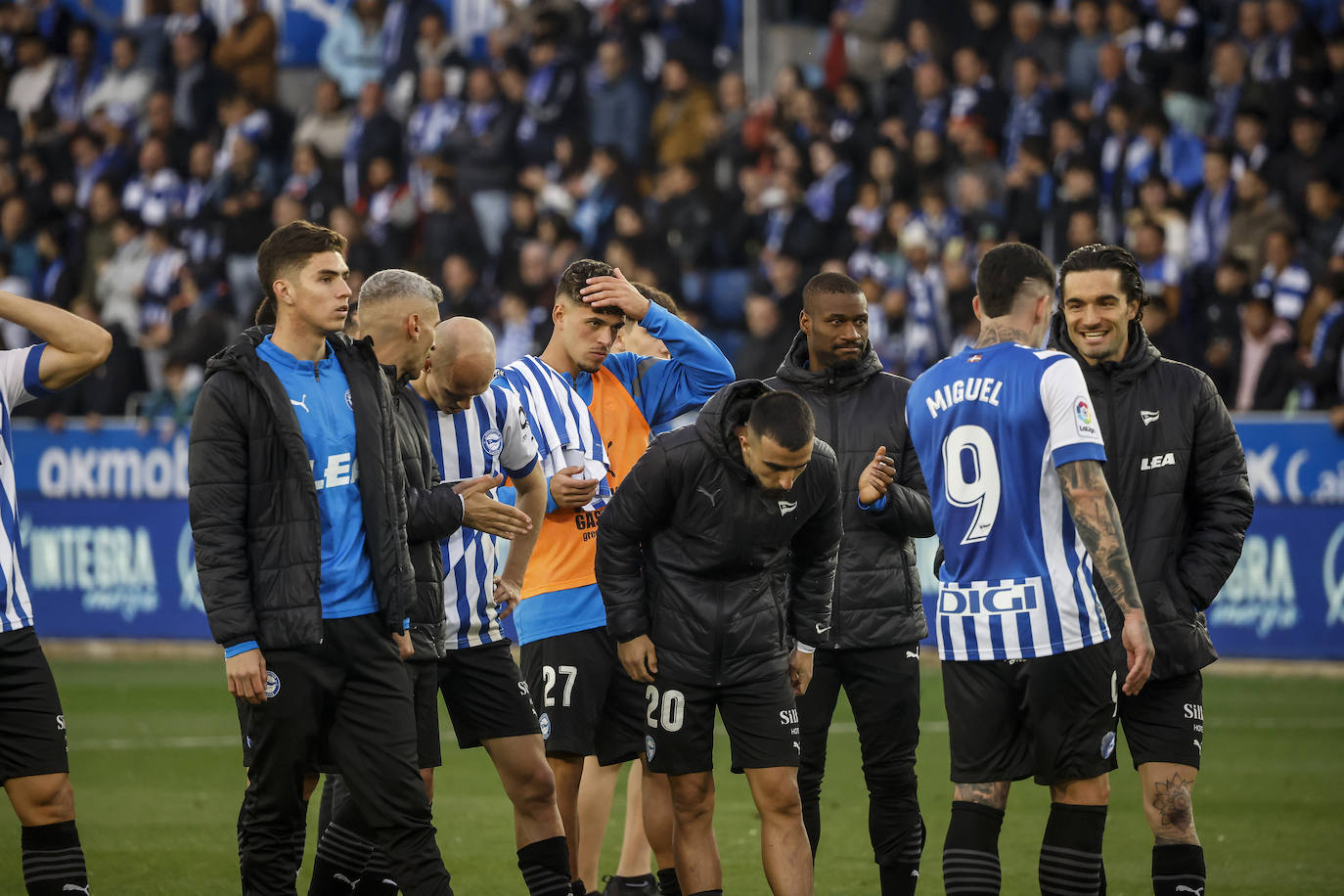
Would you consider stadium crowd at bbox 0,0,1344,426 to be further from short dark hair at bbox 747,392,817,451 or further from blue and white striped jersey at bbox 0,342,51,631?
blue and white striped jersey at bbox 0,342,51,631

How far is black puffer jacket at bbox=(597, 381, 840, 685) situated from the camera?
6266 millimetres

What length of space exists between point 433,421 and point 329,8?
19805mm

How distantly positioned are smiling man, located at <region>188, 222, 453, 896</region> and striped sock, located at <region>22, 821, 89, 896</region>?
652 millimetres

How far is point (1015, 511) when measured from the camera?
5902 mm

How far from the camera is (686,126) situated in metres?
20.8

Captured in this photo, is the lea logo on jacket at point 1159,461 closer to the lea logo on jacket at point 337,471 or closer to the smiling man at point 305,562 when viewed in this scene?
the smiling man at point 305,562

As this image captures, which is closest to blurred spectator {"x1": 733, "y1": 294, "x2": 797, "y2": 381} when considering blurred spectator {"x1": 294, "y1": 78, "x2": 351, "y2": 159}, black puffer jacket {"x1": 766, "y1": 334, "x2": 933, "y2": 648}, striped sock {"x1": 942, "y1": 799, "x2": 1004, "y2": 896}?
blurred spectator {"x1": 294, "y1": 78, "x2": 351, "y2": 159}

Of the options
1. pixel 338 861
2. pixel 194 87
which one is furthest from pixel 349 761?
pixel 194 87

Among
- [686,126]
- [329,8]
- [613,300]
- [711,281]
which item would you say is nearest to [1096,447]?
[613,300]

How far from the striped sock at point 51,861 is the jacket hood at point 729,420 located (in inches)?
102

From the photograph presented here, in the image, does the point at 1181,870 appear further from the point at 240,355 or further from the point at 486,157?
the point at 486,157

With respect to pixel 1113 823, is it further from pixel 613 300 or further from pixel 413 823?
pixel 413 823

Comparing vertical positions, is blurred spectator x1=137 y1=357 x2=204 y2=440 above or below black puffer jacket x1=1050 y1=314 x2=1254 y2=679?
above

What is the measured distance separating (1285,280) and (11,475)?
12.3 m
